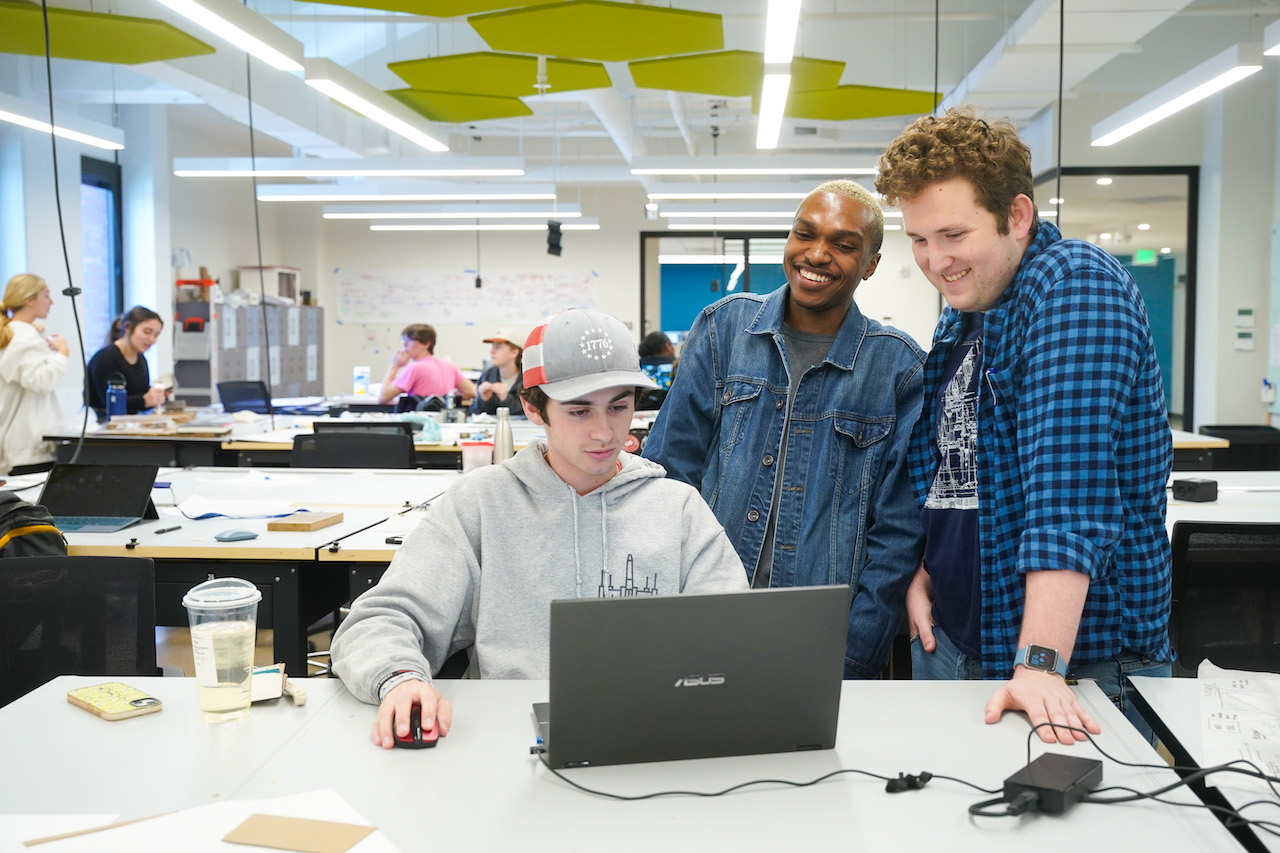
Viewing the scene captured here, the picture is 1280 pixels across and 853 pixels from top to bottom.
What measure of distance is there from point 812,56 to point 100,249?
257 inches

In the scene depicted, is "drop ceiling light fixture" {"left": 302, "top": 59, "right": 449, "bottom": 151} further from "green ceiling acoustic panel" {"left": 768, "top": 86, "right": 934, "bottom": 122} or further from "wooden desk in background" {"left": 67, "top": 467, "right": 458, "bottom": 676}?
"wooden desk in background" {"left": 67, "top": 467, "right": 458, "bottom": 676}

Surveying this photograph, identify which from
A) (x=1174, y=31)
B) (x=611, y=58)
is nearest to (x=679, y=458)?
(x=611, y=58)

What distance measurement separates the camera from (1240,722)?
141 centimetres

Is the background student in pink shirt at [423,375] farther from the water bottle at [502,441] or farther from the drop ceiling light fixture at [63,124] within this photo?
the water bottle at [502,441]

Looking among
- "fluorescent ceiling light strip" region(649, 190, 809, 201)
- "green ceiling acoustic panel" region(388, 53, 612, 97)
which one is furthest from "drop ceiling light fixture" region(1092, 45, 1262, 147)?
"green ceiling acoustic panel" region(388, 53, 612, 97)

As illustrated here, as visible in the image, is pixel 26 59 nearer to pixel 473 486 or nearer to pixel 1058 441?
pixel 473 486

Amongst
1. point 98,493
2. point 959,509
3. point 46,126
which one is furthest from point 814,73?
point 46,126

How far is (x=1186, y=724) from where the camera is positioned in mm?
1433

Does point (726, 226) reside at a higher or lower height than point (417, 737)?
higher

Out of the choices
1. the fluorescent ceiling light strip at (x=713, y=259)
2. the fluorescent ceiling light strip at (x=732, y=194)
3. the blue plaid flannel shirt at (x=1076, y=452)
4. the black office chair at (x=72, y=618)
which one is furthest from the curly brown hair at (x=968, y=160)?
the fluorescent ceiling light strip at (x=713, y=259)

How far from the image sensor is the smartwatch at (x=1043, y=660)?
54.8 inches

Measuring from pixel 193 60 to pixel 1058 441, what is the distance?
6.67 metres

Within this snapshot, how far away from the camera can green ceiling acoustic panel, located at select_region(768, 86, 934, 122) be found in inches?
224

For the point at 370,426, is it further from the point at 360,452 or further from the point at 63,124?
the point at 63,124
